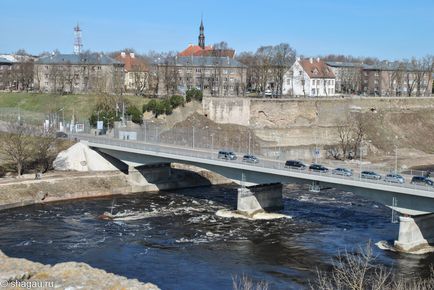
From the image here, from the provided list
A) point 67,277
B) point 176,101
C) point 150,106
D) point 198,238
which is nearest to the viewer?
point 67,277

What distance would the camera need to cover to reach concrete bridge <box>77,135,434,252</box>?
2192 inches

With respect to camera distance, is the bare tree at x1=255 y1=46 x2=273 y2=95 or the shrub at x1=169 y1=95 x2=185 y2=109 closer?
the shrub at x1=169 y1=95 x2=185 y2=109

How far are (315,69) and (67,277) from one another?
127470mm

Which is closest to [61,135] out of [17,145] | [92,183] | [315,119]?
[17,145]

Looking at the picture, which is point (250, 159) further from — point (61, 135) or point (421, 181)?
point (61, 135)

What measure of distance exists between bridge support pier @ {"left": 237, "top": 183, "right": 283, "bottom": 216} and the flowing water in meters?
1.82

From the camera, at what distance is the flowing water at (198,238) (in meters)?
49.0

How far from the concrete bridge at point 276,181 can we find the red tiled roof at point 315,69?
233ft

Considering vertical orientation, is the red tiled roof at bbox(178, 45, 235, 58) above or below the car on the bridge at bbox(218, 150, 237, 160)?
above

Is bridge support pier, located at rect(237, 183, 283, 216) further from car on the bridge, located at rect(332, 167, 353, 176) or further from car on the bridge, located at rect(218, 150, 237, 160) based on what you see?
car on the bridge, located at rect(332, 167, 353, 176)

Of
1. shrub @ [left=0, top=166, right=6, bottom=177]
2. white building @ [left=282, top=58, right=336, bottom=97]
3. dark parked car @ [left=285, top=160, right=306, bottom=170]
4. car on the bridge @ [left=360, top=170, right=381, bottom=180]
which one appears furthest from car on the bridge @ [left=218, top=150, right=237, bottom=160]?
white building @ [left=282, top=58, right=336, bottom=97]

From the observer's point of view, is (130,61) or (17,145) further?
(130,61)

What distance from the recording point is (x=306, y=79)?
150 metres

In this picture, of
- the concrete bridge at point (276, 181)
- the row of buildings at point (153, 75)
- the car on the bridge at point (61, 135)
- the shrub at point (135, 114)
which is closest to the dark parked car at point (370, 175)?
the concrete bridge at point (276, 181)
